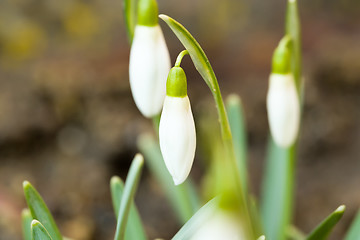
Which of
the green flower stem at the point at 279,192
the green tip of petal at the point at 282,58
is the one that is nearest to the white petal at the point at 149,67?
the green tip of petal at the point at 282,58

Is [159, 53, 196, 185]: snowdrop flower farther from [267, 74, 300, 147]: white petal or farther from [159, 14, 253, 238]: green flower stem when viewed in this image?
[267, 74, 300, 147]: white petal

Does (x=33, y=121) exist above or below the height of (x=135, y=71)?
below

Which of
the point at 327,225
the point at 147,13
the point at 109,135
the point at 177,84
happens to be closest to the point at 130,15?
the point at 147,13

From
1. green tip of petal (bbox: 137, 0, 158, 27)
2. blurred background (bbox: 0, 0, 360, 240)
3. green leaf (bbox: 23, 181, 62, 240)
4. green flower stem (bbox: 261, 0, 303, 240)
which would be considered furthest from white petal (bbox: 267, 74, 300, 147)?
blurred background (bbox: 0, 0, 360, 240)

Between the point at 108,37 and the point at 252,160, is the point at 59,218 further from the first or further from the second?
the point at 108,37

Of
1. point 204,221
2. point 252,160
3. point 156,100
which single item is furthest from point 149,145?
point 252,160
